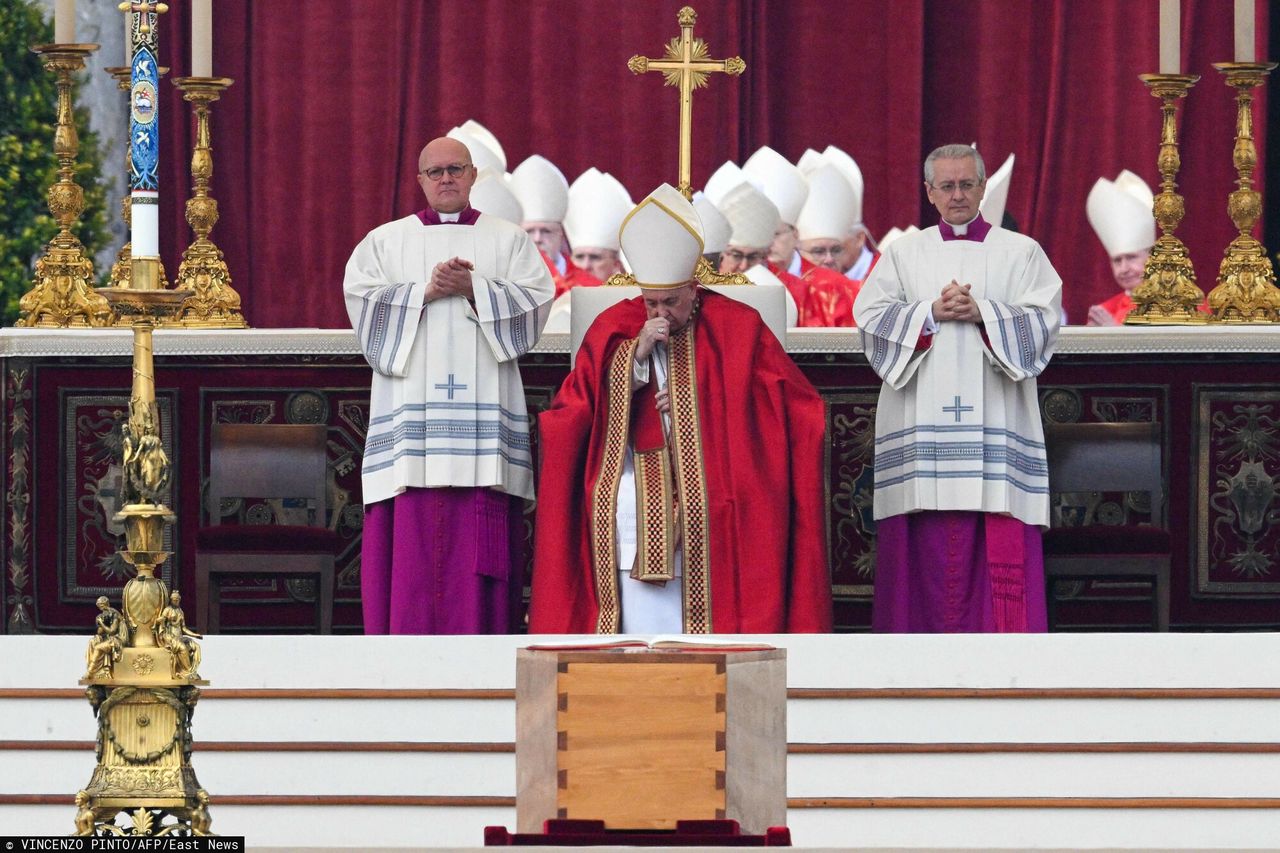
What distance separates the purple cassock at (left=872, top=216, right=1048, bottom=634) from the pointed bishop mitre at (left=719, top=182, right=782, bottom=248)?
97.1 inches

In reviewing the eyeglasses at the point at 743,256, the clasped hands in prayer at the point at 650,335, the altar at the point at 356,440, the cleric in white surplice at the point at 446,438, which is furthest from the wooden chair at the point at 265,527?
the eyeglasses at the point at 743,256

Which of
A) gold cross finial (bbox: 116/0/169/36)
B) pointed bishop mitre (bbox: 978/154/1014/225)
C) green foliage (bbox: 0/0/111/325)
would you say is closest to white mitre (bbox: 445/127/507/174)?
green foliage (bbox: 0/0/111/325)

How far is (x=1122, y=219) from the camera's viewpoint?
376 inches

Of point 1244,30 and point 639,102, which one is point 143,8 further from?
point 639,102

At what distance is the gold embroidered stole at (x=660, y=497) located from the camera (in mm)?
→ 6359

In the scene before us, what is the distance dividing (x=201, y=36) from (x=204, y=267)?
0.70 meters

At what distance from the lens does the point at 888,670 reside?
520cm

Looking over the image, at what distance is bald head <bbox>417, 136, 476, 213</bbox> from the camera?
675 cm

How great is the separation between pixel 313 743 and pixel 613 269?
189 inches

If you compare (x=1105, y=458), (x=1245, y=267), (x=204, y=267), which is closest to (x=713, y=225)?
(x=204, y=267)

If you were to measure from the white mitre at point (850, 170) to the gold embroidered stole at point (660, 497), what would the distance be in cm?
388

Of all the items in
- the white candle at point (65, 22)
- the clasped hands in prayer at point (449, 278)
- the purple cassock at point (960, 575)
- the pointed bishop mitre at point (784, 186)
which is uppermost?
the white candle at point (65, 22)

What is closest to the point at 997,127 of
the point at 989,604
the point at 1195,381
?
the point at 1195,381

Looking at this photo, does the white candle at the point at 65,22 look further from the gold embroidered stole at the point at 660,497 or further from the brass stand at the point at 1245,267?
the brass stand at the point at 1245,267
